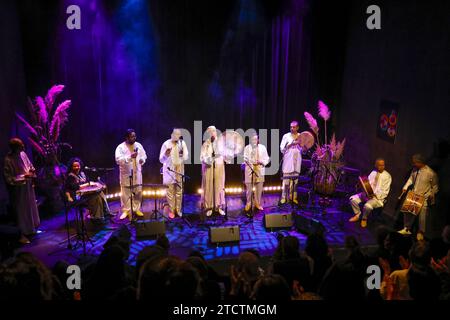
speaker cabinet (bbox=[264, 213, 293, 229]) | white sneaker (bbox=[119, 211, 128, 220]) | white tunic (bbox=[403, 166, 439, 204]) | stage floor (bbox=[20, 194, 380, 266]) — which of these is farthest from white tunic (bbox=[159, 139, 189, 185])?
white tunic (bbox=[403, 166, 439, 204])

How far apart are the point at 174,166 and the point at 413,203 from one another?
4.61 m

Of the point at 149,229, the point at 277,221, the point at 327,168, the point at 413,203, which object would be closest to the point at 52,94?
the point at 149,229

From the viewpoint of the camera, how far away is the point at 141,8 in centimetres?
995

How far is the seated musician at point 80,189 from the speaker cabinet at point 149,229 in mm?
966

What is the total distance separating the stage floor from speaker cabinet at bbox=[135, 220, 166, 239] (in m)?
0.12

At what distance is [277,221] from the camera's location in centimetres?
862

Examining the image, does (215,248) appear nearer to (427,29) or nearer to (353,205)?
(353,205)

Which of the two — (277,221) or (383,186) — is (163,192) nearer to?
(277,221)

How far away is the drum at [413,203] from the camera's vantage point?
797 centimetres

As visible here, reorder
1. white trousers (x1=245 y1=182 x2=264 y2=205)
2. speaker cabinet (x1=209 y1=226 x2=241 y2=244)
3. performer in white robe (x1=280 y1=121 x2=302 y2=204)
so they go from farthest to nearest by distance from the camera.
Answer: performer in white robe (x1=280 y1=121 x2=302 y2=204), white trousers (x1=245 y1=182 x2=264 y2=205), speaker cabinet (x1=209 y1=226 x2=241 y2=244)

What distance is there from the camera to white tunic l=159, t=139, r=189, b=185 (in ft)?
29.4

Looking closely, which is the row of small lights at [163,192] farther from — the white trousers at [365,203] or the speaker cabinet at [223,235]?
the white trousers at [365,203]

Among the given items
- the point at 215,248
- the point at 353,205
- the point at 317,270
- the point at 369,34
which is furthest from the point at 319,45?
the point at 317,270

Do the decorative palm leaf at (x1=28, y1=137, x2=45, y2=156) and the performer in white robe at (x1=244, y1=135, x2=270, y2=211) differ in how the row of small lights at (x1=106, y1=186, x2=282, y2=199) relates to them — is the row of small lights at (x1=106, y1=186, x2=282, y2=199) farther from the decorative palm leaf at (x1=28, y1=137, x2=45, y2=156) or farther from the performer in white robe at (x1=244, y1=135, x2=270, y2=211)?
the decorative palm leaf at (x1=28, y1=137, x2=45, y2=156)
